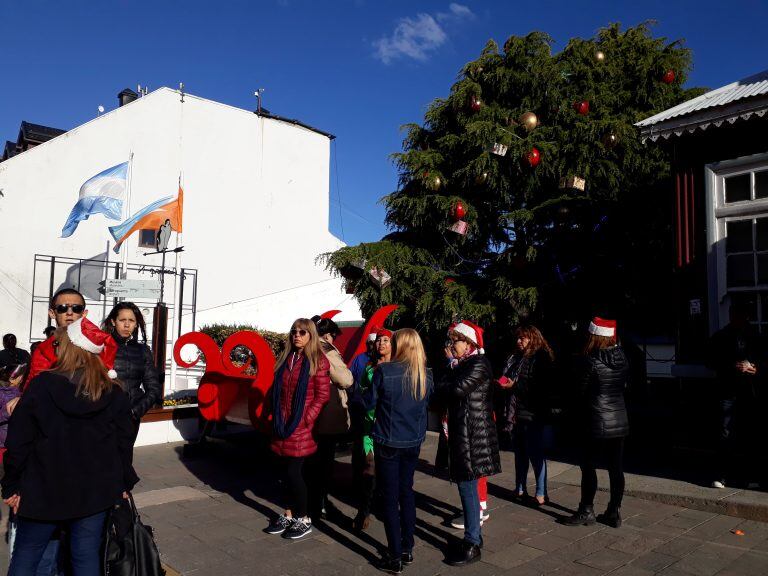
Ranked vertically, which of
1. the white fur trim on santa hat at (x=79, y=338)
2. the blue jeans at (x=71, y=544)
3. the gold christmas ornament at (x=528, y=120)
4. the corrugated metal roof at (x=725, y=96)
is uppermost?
the gold christmas ornament at (x=528, y=120)

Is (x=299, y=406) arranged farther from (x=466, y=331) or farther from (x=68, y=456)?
(x=68, y=456)

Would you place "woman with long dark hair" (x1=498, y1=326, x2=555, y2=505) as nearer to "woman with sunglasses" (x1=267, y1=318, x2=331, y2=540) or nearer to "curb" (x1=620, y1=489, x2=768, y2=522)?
"curb" (x1=620, y1=489, x2=768, y2=522)

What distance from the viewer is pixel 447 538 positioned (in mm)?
5191

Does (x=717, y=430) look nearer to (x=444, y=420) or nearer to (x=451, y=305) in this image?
(x=444, y=420)

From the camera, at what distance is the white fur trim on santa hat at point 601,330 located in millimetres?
5273

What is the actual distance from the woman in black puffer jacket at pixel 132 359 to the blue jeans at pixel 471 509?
2.59 m

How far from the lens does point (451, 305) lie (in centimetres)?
1003

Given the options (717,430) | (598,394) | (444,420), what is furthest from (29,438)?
(717,430)

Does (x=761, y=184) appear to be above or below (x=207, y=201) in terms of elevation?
below

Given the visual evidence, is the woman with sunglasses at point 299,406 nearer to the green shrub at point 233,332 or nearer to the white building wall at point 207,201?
the green shrub at point 233,332

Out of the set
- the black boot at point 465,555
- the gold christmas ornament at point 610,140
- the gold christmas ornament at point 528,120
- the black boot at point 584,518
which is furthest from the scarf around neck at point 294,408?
the gold christmas ornament at point 610,140

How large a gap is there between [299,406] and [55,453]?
88.6 inches

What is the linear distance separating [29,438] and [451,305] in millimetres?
7606

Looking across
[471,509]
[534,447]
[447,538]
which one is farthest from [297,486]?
[534,447]
